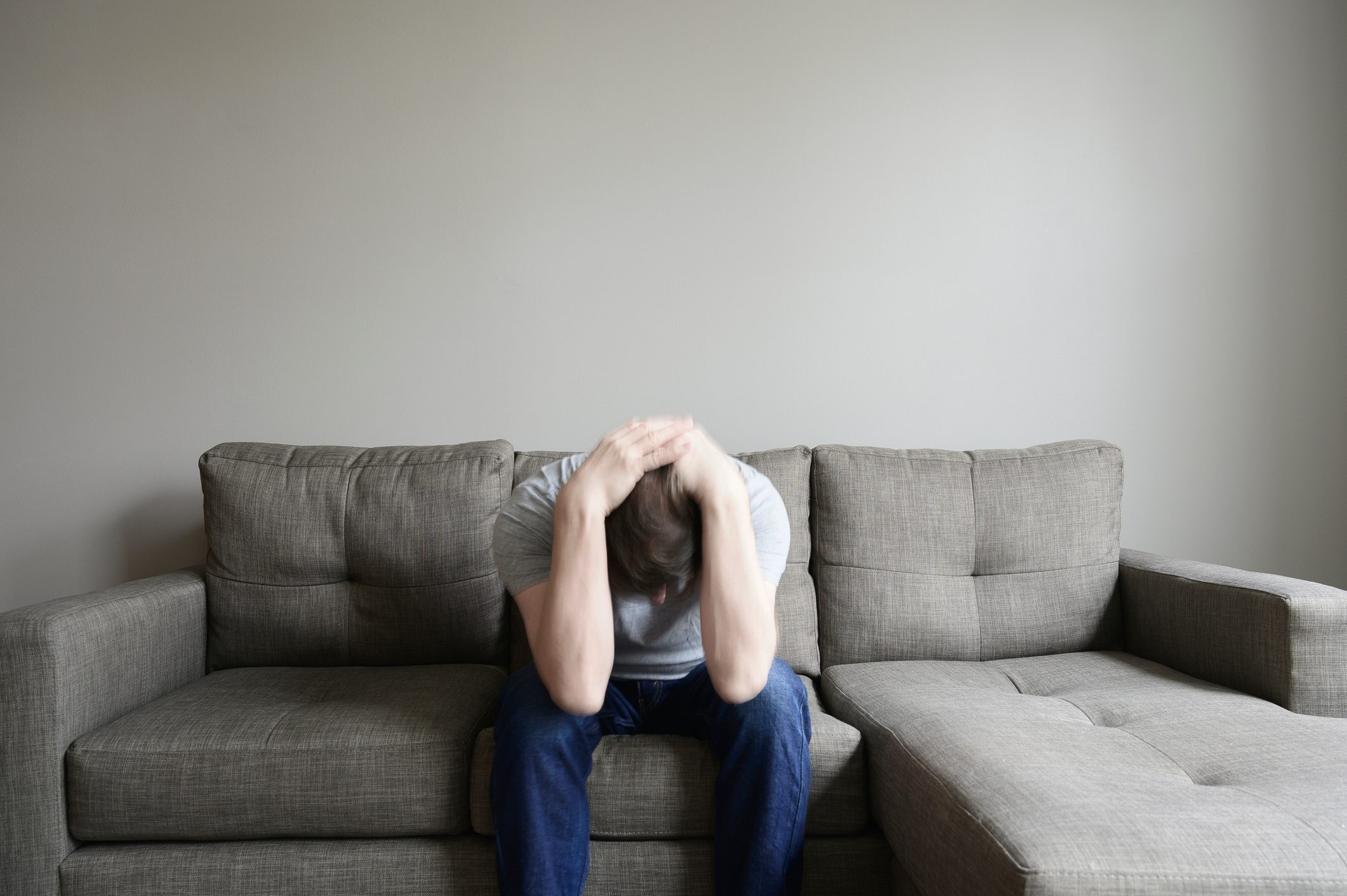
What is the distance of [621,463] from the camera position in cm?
128

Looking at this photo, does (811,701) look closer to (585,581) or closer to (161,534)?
(585,581)

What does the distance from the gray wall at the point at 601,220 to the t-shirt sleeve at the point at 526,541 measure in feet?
3.03

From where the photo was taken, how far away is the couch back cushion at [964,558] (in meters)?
1.88

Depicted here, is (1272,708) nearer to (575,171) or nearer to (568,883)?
(568,883)

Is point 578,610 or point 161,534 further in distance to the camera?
point 161,534

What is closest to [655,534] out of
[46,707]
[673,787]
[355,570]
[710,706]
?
[710,706]

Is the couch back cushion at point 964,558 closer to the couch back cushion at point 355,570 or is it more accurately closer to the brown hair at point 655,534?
the brown hair at point 655,534

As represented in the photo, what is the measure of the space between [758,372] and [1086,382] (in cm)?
94

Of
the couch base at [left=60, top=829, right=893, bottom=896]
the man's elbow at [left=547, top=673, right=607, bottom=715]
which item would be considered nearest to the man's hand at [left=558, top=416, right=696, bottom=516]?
the man's elbow at [left=547, top=673, right=607, bottom=715]

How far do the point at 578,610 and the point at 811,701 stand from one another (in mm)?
663

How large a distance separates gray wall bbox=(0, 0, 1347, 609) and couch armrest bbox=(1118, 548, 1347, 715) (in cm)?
69

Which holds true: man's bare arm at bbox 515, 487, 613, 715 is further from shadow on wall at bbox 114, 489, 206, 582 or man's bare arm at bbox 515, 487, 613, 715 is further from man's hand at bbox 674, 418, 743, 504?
shadow on wall at bbox 114, 489, 206, 582

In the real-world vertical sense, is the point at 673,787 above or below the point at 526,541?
below

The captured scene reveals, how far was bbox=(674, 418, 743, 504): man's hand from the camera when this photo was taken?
4.20ft
